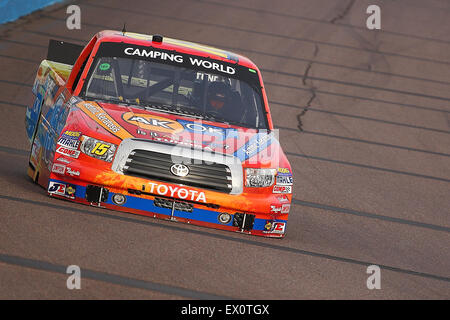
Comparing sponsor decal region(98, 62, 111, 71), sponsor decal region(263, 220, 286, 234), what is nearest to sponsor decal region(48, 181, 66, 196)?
sponsor decal region(98, 62, 111, 71)

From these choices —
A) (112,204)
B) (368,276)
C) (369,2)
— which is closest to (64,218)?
(112,204)

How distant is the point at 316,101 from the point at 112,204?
10257mm

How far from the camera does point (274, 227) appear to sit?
315 inches

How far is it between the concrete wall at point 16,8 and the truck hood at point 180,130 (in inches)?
450

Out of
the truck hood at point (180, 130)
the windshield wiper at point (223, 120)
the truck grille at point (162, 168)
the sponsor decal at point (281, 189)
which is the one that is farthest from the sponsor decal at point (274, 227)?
the windshield wiper at point (223, 120)

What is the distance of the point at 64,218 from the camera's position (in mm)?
7508

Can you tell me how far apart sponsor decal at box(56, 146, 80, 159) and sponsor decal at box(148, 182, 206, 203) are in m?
0.71

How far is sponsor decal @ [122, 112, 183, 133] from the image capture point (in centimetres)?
781

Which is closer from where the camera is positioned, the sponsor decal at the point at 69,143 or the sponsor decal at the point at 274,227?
the sponsor decal at the point at 69,143

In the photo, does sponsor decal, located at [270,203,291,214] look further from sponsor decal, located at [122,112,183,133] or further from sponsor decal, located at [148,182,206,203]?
sponsor decal, located at [122,112,183,133]

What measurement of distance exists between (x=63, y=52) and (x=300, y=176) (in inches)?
149

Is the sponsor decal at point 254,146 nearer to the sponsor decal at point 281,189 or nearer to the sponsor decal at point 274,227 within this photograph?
the sponsor decal at point 281,189

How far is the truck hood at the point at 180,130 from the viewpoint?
25.2 ft
